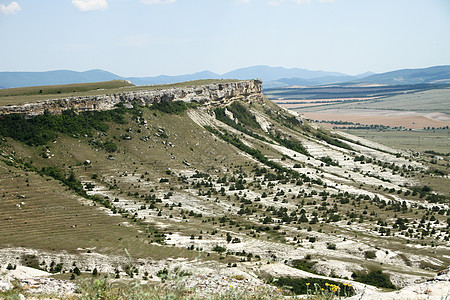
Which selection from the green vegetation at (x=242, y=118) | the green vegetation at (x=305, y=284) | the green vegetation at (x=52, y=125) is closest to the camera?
the green vegetation at (x=305, y=284)

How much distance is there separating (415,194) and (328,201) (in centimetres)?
1449

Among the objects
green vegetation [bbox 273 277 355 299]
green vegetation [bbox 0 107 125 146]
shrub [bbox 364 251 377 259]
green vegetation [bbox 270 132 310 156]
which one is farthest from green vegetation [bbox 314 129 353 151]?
green vegetation [bbox 273 277 355 299]

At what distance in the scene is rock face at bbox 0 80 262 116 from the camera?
52875 mm

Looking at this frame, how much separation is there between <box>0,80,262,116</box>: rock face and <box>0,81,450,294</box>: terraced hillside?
5.35 feet

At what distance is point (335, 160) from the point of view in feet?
249

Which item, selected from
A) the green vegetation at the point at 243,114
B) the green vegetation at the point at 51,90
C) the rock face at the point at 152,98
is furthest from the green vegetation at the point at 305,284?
the green vegetation at the point at 243,114

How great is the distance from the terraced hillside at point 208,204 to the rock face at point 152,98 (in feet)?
5.35

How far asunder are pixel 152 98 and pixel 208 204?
97.4ft

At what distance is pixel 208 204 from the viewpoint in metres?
45.8

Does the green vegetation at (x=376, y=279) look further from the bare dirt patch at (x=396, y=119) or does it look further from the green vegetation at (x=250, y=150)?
the bare dirt patch at (x=396, y=119)

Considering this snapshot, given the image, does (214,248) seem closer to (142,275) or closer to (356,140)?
(142,275)

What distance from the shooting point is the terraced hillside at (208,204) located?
28.3 meters

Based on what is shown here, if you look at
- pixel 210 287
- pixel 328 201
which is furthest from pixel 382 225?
pixel 210 287

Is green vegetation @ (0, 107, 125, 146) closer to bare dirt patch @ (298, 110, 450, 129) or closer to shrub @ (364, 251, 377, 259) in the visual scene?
shrub @ (364, 251, 377, 259)
